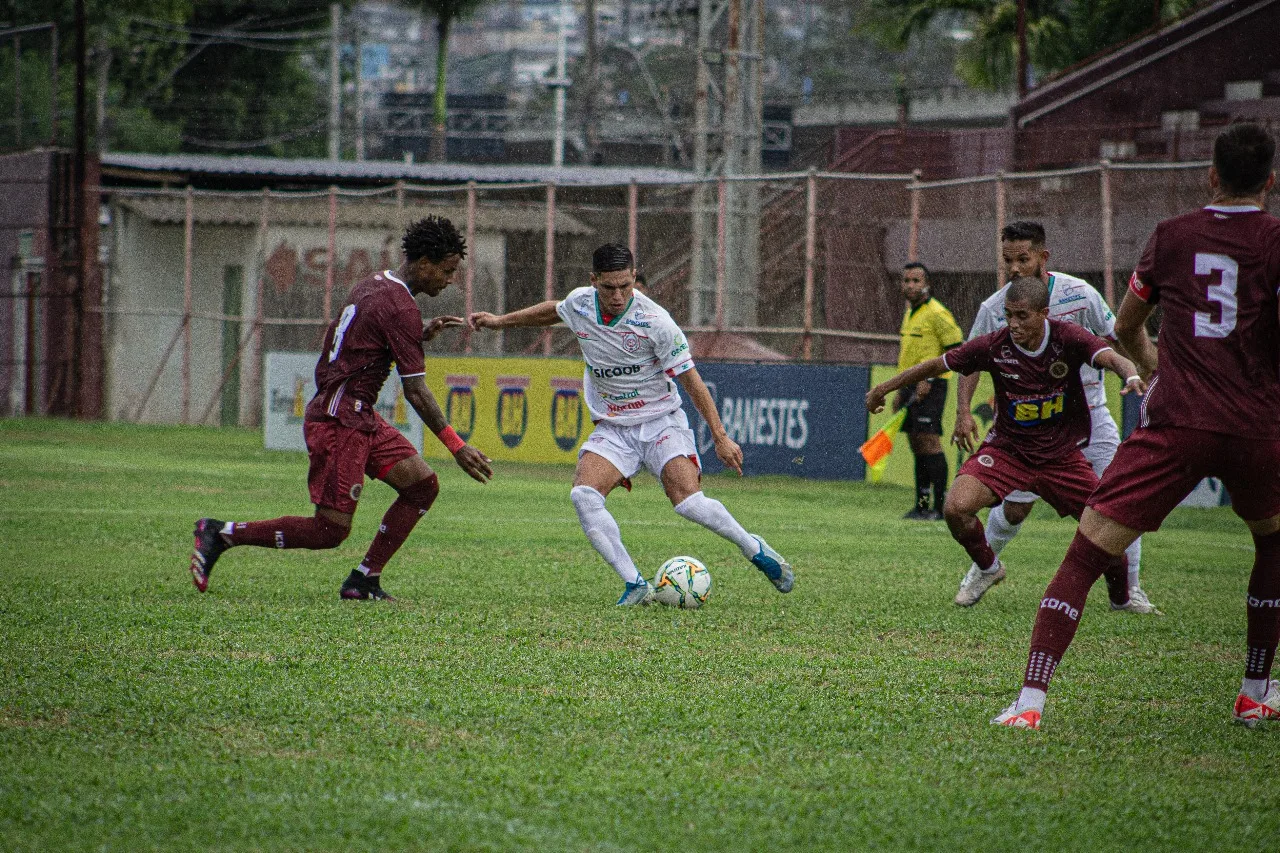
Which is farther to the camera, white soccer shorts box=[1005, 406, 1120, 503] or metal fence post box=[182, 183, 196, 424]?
metal fence post box=[182, 183, 196, 424]

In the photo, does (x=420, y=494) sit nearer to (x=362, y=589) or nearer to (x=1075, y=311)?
(x=362, y=589)

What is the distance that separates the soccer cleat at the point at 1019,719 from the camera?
5203mm

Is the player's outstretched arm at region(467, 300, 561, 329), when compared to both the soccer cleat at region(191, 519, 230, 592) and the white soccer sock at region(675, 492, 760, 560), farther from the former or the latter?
the soccer cleat at region(191, 519, 230, 592)

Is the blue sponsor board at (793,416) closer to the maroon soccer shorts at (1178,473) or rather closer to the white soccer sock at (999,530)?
the white soccer sock at (999,530)

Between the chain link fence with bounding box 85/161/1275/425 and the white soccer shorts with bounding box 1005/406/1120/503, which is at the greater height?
the chain link fence with bounding box 85/161/1275/425

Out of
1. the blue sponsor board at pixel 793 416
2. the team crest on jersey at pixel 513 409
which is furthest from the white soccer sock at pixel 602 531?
the team crest on jersey at pixel 513 409

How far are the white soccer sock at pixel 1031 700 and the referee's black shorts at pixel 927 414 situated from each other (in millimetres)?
8392

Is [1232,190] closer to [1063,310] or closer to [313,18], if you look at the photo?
[1063,310]

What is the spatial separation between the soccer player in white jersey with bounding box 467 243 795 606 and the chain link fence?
324 inches

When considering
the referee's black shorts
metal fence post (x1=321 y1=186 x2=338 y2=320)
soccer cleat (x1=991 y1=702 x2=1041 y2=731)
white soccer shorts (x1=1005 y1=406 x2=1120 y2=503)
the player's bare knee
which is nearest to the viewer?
soccer cleat (x1=991 y1=702 x2=1041 y2=731)

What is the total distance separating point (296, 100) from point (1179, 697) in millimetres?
48854

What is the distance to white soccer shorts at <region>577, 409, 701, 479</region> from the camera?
8.32 metres

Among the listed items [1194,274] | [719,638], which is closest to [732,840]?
[1194,274]

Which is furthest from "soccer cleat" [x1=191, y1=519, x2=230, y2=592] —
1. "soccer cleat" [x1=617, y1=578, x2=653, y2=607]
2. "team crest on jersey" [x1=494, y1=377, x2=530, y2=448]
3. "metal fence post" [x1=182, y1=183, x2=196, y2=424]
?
"metal fence post" [x1=182, y1=183, x2=196, y2=424]
